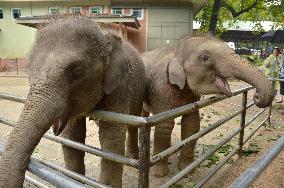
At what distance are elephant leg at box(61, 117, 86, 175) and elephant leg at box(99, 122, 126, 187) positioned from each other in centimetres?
33

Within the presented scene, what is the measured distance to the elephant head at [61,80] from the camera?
196 cm

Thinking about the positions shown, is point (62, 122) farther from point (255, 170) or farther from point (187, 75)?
point (187, 75)

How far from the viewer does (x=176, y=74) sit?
14.3 feet

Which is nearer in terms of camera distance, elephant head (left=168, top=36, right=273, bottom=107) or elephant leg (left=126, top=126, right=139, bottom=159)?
elephant head (left=168, top=36, right=273, bottom=107)

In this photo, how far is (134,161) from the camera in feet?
7.09

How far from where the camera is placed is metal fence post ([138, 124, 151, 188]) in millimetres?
2049

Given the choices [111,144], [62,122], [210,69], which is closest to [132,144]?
[210,69]

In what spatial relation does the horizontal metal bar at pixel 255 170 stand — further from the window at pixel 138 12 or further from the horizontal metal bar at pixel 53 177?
the window at pixel 138 12

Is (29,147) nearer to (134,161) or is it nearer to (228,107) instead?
(134,161)

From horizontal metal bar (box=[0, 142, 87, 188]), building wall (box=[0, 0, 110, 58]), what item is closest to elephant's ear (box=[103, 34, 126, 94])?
horizontal metal bar (box=[0, 142, 87, 188])

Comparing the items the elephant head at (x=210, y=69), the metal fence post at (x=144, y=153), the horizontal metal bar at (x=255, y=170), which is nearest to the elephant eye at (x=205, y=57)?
the elephant head at (x=210, y=69)

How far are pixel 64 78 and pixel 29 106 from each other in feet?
0.97

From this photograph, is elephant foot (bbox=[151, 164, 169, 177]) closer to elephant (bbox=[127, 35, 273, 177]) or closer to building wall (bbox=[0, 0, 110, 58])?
elephant (bbox=[127, 35, 273, 177])

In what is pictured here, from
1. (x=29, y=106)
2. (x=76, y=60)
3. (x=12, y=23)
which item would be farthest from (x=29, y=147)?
(x=12, y=23)
